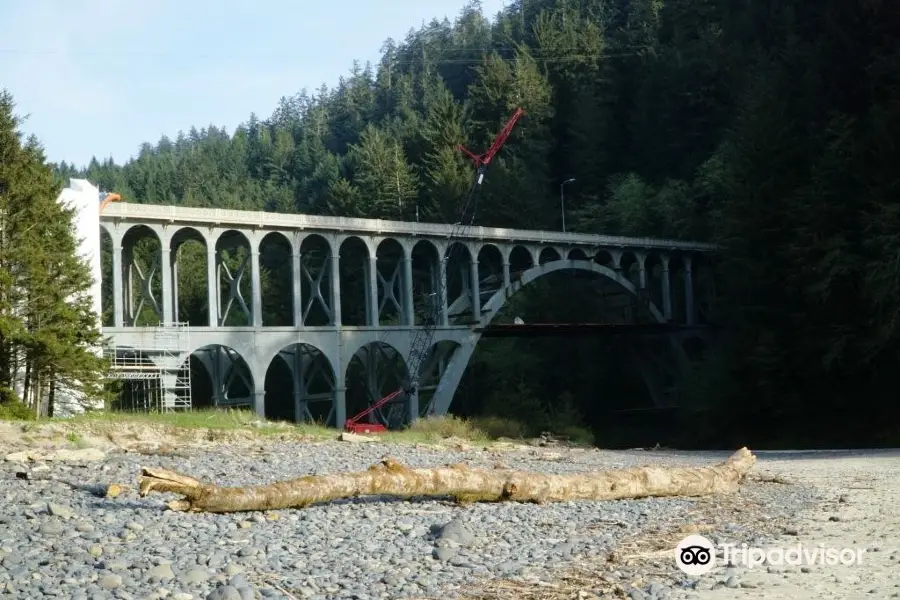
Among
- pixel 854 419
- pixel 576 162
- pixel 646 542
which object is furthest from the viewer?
pixel 576 162

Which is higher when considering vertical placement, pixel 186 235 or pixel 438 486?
pixel 186 235

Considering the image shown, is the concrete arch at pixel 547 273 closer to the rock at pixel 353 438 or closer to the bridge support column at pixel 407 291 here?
the bridge support column at pixel 407 291

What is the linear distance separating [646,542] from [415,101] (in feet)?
431

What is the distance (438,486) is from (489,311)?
4406 cm

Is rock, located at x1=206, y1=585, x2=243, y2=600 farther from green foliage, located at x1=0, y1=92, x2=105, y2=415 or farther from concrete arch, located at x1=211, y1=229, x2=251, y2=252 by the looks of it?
concrete arch, located at x1=211, y1=229, x2=251, y2=252

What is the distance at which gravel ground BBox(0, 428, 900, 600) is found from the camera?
25.9 feet

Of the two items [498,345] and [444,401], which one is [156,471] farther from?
[498,345]

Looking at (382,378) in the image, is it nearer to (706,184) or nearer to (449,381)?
(449,381)

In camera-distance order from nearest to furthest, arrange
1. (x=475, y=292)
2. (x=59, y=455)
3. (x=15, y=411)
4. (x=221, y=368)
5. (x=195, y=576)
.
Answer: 1. (x=195, y=576)
2. (x=59, y=455)
3. (x=15, y=411)
4. (x=221, y=368)
5. (x=475, y=292)

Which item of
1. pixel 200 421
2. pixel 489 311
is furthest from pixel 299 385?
pixel 200 421

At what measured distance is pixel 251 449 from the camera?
18516 mm

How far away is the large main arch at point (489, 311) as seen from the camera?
52819mm

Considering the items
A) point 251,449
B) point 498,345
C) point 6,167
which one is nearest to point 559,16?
point 498,345

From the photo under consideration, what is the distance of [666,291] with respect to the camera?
6662 cm
